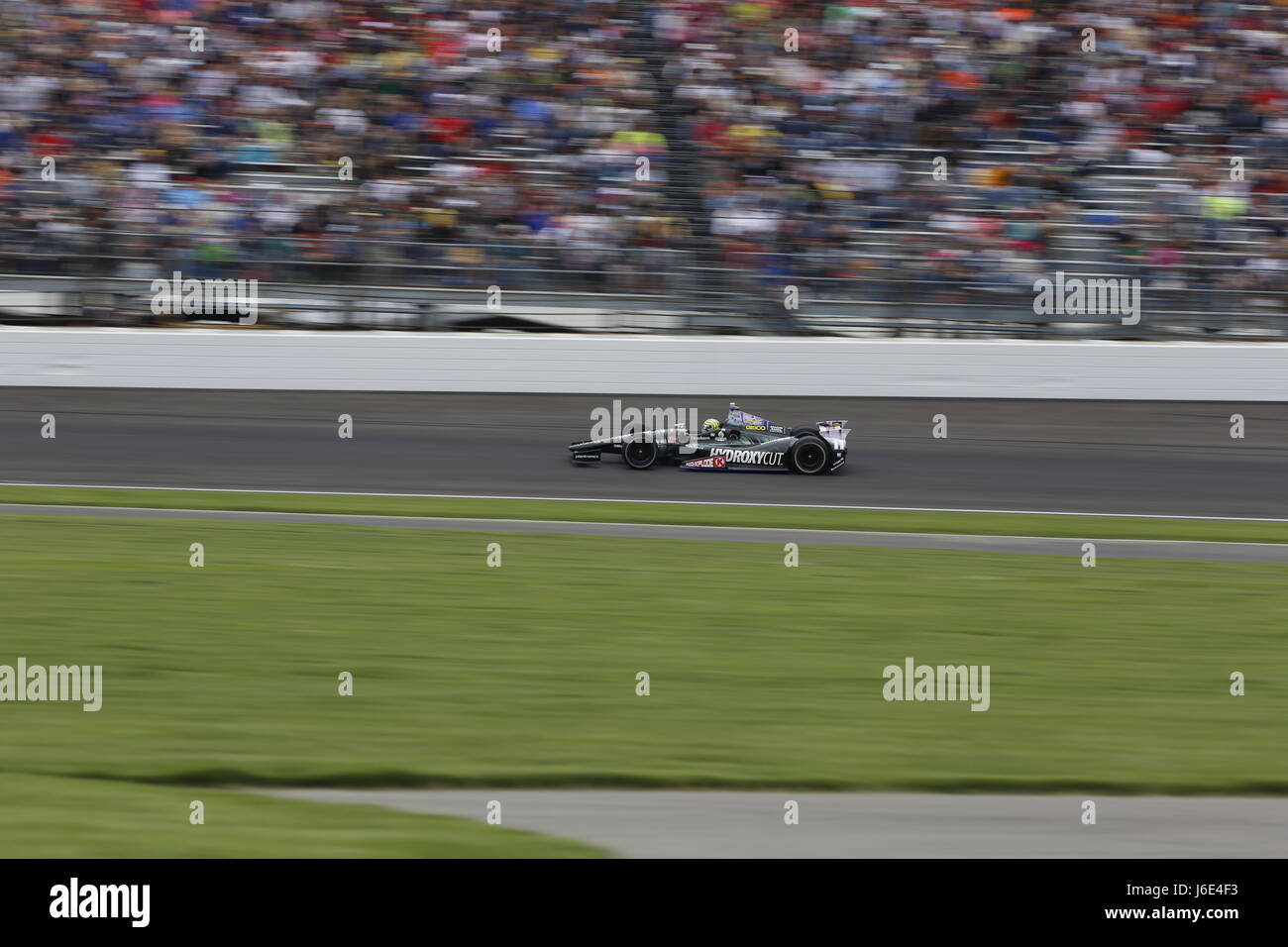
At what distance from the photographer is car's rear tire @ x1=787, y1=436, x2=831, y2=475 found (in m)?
13.9

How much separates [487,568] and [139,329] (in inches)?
294

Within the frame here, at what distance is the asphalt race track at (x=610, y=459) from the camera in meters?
13.5

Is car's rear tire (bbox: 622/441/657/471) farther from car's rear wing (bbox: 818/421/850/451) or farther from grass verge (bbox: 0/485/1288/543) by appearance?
car's rear wing (bbox: 818/421/850/451)

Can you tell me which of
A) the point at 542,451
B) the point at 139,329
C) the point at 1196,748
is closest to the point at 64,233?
the point at 139,329

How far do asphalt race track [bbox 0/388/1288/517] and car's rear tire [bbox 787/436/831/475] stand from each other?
0.12 metres

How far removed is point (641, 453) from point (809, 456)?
160 centimetres

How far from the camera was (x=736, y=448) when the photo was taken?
13906mm

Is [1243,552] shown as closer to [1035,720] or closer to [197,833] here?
[1035,720]
